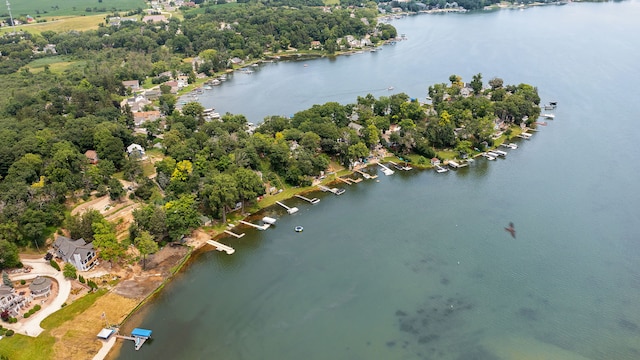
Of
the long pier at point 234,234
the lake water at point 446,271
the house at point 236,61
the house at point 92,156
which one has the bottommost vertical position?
the lake water at point 446,271

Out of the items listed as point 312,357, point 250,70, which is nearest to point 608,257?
point 312,357

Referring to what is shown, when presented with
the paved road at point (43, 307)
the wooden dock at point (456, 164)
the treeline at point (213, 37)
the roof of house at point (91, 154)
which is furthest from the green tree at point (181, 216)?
the treeline at point (213, 37)

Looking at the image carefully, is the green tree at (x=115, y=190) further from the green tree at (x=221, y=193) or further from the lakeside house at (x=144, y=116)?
the lakeside house at (x=144, y=116)

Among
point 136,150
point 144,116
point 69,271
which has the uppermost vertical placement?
point 144,116

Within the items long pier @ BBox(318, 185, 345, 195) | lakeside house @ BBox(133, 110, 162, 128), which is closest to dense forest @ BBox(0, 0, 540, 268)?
long pier @ BBox(318, 185, 345, 195)

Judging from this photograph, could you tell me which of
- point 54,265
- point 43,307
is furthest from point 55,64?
point 43,307

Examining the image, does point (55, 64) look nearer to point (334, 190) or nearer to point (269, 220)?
point (269, 220)

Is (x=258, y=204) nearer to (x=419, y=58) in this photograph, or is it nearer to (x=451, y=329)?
(x=451, y=329)
